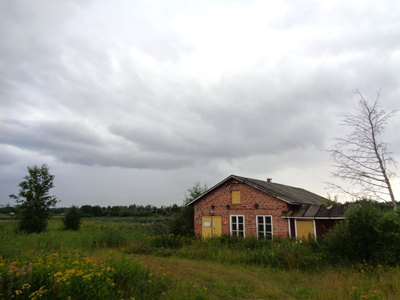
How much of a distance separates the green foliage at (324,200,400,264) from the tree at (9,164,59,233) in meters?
26.4

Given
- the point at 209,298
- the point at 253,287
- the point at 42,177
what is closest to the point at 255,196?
the point at 253,287

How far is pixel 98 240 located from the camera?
16.1m

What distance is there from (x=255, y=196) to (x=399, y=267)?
10.1m

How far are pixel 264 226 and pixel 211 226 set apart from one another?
445 centimetres

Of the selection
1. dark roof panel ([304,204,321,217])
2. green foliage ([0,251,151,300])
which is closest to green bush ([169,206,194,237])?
dark roof panel ([304,204,321,217])

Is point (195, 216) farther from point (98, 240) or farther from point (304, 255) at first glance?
point (304, 255)

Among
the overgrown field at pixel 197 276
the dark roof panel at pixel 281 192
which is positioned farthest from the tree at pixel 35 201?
the dark roof panel at pixel 281 192

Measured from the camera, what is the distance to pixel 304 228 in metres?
16.7

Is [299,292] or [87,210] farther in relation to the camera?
[87,210]

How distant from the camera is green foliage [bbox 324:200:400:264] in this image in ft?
33.7

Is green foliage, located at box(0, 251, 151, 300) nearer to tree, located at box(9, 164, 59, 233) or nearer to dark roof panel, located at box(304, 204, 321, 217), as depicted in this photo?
dark roof panel, located at box(304, 204, 321, 217)

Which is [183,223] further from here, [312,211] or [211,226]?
[312,211]

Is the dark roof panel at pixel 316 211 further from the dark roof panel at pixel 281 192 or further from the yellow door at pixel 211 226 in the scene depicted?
the yellow door at pixel 211 226

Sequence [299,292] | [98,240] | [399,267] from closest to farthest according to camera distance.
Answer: [299,292] → [399,267] → [98,240]
